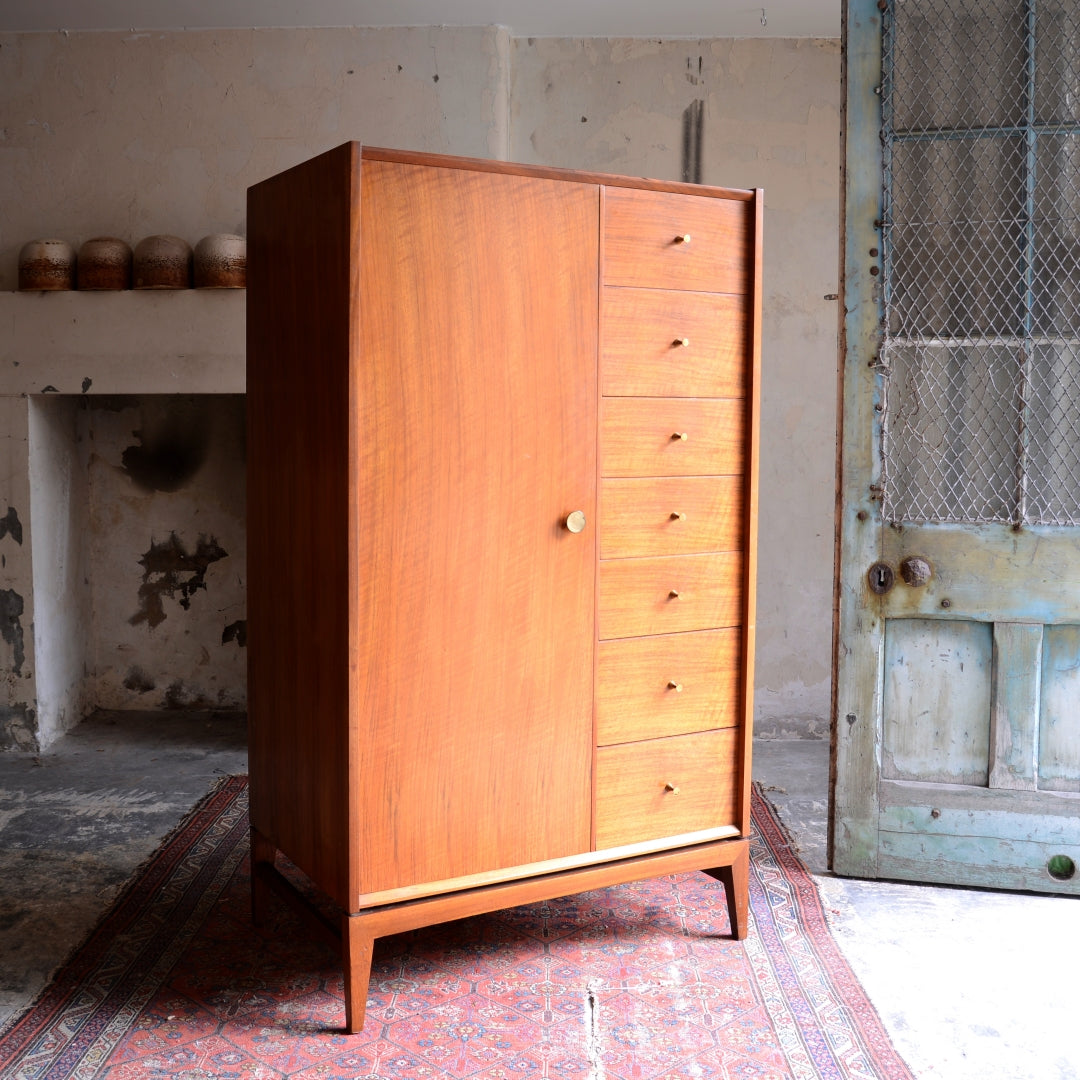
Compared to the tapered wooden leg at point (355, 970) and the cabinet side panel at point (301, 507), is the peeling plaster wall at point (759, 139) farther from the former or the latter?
the tapered wooden leg at point (355, 970)

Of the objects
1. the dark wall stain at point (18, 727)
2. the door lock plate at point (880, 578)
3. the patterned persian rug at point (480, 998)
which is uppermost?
the door lock plate at point (880, 578)

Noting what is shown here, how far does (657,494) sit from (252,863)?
1.29 m

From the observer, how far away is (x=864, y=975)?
2309 millimetres

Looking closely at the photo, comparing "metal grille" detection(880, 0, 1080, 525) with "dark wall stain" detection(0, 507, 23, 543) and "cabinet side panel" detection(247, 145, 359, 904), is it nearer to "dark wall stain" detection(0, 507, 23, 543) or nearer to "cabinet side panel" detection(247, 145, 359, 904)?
"cabinet side panel" detection(247, 145, 359, 904)

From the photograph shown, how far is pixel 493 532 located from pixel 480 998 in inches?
38.3

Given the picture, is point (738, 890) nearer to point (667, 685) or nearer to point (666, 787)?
point (666, 787)

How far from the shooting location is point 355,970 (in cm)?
208

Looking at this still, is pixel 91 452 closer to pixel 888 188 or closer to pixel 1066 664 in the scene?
pixel 888 188

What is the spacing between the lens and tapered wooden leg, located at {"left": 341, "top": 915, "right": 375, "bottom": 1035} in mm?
2072

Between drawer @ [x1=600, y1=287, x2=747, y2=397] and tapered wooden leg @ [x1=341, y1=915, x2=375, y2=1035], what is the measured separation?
1.20 meters

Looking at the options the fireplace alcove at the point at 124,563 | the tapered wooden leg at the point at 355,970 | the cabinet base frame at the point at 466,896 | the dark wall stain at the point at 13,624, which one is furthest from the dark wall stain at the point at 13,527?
the tapered wooden leg at the point at 355,970

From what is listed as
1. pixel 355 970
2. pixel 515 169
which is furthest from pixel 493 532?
pixel 355 970

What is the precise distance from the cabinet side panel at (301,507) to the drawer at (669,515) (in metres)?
0.59

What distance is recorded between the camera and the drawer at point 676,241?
2.25m
